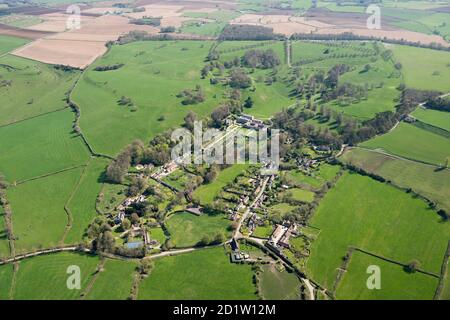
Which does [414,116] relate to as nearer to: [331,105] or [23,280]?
[331,105]

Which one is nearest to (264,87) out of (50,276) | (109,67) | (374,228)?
(109,67)

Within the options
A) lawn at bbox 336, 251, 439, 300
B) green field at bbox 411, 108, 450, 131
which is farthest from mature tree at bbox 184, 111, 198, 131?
green field at bbox 411, 108, 450, 131

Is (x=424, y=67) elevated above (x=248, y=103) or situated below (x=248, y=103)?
above

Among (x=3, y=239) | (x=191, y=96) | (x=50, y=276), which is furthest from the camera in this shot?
(x=191, y=96)

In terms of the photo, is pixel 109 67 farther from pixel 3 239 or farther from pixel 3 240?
pixel 3 240

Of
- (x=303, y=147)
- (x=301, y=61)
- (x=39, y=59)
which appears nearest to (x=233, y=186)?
(x=303, y=147)

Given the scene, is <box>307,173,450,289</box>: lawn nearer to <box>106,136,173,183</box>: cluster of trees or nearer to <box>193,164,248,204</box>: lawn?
<box>193,164,248,204</box>: lawn
